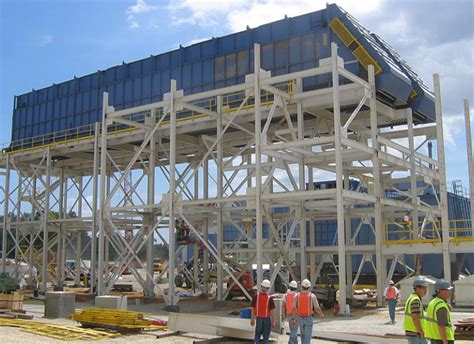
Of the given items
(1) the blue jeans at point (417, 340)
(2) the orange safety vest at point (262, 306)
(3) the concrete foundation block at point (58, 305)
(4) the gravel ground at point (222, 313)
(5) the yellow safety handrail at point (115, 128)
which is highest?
(5) the yellow safety handrail at point (115, 128)

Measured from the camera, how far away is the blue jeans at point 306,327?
11680mm

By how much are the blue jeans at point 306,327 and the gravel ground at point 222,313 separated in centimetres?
220

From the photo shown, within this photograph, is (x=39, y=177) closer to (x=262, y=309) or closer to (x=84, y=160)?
(x=84, y=160)

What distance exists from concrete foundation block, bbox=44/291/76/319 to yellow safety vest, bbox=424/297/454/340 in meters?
15.4

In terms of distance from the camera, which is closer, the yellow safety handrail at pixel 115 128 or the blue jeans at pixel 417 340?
the blue jeans at pixel 417 340

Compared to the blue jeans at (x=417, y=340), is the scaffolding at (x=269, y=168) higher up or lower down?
higher up

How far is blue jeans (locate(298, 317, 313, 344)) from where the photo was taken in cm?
1168

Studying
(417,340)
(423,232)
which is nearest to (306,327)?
(417,340)

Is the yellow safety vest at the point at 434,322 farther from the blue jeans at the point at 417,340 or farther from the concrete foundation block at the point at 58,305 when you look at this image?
the concrete foundation block at the point at 58,305

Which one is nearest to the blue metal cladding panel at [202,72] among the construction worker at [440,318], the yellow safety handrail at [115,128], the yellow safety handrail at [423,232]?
the yellow safety handrail at [115,128]

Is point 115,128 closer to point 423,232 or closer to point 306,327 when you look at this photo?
point 423,232

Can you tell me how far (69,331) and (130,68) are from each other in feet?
71.2

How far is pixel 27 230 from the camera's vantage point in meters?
38.4

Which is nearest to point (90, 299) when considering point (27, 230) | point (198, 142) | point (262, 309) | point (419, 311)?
point (198, 142)
